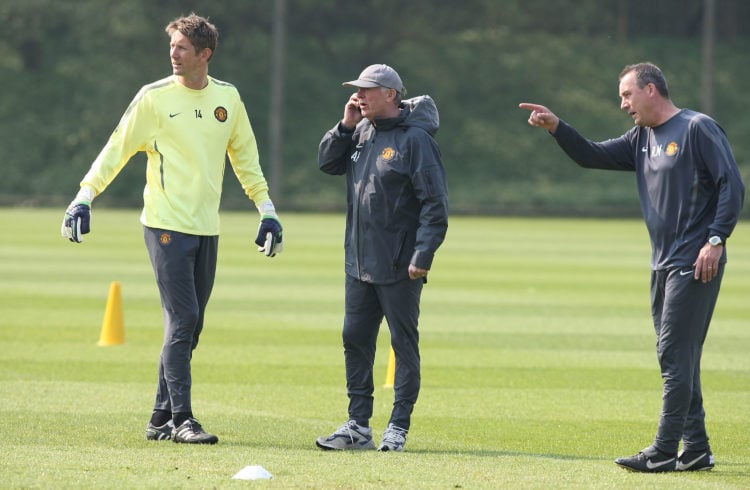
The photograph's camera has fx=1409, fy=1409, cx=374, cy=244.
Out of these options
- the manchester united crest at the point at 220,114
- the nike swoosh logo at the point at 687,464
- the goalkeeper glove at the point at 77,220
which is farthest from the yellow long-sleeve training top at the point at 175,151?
the nike swoosh logo at the point at 687,464

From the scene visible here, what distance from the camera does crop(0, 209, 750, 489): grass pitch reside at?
6945 mm

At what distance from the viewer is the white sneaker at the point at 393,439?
7.62 meters

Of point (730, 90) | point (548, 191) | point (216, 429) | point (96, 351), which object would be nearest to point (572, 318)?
point (96, 351)

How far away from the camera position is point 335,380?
10602 millimetres

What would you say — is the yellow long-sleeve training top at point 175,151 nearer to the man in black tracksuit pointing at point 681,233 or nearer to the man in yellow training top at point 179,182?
the man in yellow training top at point 179,182

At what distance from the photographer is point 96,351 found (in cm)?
1202

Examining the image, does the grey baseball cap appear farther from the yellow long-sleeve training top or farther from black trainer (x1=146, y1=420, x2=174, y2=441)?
black trainer (x1=146, y1=420, x2=174, y2=441)

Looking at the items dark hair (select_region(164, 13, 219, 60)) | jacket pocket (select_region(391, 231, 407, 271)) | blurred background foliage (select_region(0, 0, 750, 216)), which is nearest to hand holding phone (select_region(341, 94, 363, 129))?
jacket pocket (select_region(391, 231, 407, 271))

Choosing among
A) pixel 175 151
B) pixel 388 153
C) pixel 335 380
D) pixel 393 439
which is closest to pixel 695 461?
pixel 393 439

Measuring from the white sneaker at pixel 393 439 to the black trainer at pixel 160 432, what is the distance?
118 centimetres

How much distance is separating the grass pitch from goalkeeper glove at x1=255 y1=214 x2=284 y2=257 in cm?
108

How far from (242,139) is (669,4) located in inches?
2178

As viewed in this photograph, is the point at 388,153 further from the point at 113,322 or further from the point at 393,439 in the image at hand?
the point at 113,322

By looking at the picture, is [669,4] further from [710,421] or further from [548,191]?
[710,421]
